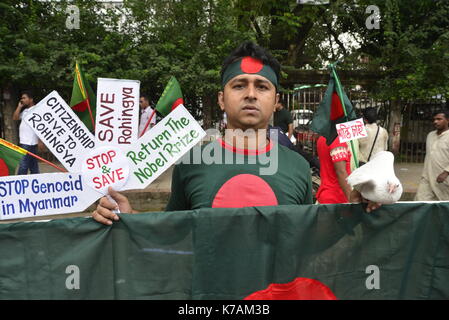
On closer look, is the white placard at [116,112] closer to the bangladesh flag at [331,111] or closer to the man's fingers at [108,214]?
the man's fingers at [108,214]

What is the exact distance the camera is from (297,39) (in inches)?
428

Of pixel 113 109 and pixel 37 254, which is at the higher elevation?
pixel 113 109

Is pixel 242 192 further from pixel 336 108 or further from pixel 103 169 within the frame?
pixel 336 108

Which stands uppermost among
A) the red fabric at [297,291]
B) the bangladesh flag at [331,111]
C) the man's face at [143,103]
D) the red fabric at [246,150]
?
the man's face at [143,103]

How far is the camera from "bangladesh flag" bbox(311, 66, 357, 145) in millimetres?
2824

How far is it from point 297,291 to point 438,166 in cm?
370

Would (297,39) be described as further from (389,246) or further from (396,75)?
(389,246)

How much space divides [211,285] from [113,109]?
885mm

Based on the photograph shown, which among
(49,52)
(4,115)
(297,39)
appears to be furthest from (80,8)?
(297,39)

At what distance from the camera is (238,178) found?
5.60 ft

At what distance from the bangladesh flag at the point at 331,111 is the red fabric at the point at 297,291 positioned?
4.60 ft

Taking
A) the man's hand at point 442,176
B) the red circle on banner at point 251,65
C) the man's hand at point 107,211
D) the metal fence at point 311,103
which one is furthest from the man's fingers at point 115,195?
the metal fence at point 311,103

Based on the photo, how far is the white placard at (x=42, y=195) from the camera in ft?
5.04

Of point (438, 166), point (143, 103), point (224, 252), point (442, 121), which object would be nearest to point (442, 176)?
point (438, 166)
